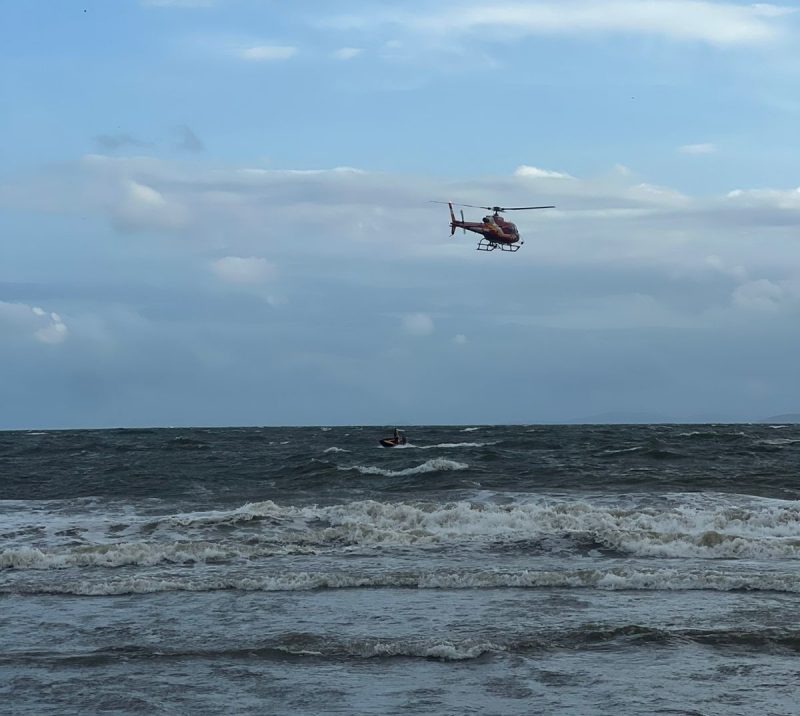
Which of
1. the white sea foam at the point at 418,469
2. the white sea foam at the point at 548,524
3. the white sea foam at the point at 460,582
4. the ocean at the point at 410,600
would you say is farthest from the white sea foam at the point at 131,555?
the white sea foam at the point at 418,469

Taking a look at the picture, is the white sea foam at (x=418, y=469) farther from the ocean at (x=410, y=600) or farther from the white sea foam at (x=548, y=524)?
the white sea foam at (x=548, y=524)

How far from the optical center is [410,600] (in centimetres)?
1531

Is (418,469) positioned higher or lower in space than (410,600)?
higher

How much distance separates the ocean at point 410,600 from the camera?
10766mm

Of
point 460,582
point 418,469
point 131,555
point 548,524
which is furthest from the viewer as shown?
point 418,469

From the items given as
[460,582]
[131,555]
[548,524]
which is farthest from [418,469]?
[460,582]

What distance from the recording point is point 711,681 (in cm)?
1093

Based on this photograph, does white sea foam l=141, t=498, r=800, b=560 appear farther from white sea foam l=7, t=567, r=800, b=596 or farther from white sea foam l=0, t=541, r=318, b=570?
white sea foam l=7, t=567, r=800, b=596

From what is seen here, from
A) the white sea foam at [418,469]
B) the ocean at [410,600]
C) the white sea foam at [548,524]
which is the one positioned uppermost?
the white sea foam at [418,469]

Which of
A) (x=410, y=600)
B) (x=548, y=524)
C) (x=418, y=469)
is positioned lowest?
(x=410, y=600)

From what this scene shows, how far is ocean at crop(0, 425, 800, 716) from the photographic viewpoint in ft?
35.3

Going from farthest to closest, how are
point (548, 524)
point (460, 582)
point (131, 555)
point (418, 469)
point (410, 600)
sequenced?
point (418, 469) < point (548, 524) < point (131, 555) < point (460, 582) < point (410, 600)

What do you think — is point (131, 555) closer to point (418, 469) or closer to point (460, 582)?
point (460, 582)

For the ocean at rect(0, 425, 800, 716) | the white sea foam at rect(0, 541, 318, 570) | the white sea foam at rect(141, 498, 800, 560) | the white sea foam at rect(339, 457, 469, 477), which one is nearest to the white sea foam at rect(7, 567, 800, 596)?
the ocean at rect(0, 425, 800, 716)
